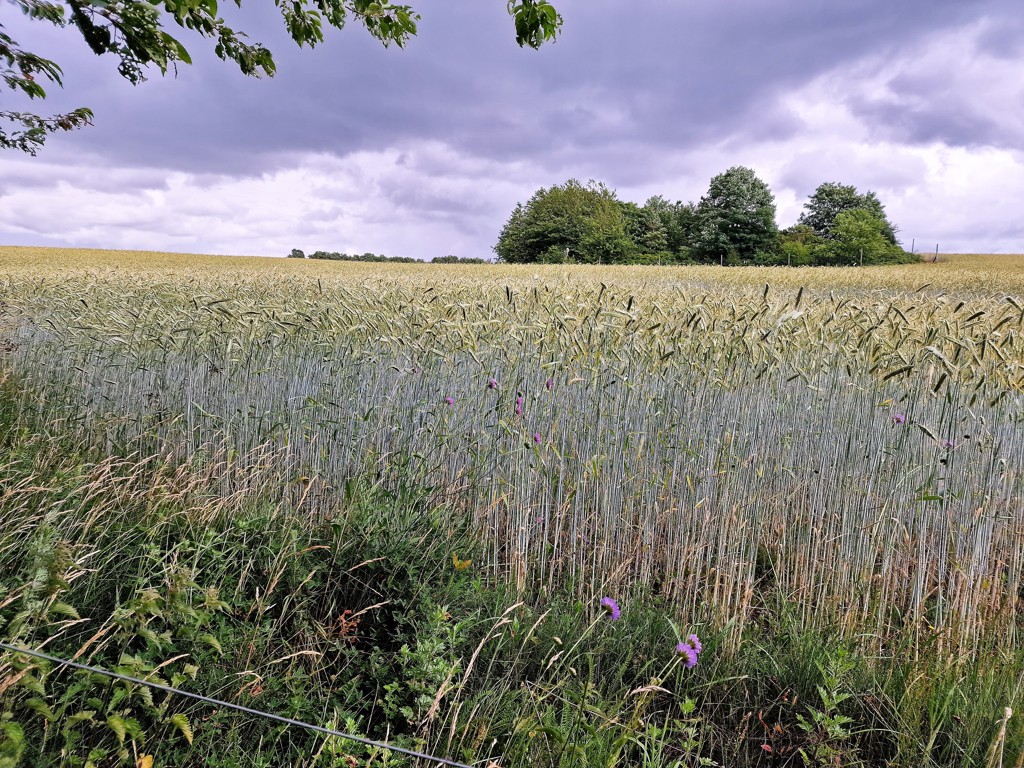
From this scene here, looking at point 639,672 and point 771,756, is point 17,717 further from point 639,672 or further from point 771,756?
point 771,756

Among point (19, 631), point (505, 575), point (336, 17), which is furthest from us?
point (336, 17)

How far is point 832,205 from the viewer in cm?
6206

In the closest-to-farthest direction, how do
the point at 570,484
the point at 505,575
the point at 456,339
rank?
the point at 505,575 < the point at 570,484 < the point at 456,339

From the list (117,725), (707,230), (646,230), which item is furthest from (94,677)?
(646,230)

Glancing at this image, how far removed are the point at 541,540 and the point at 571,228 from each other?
2129 inches

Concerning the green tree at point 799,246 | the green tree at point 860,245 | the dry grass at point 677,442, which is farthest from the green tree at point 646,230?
the dry grass at point 677,442

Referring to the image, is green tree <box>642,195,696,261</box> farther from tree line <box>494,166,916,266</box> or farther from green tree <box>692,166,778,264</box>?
green tree <box>692,166,778,264</box>

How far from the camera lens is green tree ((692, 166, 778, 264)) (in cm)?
5112

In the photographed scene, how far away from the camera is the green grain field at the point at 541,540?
1.92 m

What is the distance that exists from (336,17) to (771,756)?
5.81 metres

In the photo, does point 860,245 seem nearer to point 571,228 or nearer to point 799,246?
point 799,246

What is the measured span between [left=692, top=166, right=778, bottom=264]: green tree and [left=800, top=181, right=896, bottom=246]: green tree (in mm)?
10727

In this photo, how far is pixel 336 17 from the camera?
5.22 metres

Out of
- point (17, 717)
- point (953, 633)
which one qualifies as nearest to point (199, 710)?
point (17, 717)
